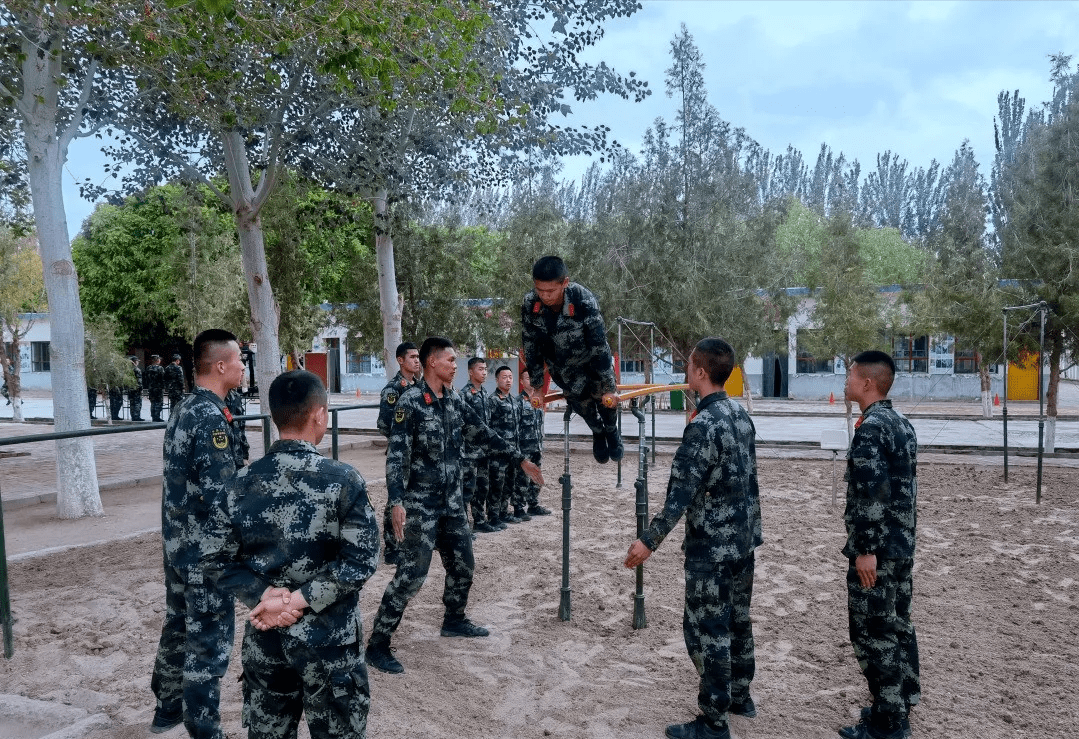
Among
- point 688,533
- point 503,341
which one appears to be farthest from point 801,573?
point 503,341

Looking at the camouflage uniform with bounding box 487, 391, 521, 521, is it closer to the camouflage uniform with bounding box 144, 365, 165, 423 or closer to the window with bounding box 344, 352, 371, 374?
the camouflage uniform with bounding box 144, 365, 165, 423

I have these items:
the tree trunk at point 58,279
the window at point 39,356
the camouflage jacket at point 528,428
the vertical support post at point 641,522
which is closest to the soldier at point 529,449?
the camouflage jacket at point 528,428

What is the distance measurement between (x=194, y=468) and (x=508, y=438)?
19.8 feet

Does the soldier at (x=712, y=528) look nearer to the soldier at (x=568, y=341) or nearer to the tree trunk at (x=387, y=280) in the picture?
the soldier at (x=568, y=341)

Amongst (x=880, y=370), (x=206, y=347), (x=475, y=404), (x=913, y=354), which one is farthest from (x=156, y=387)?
(x=913, y=354)

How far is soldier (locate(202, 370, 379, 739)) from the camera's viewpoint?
261 centimetres

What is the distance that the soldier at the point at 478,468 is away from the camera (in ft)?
28.0

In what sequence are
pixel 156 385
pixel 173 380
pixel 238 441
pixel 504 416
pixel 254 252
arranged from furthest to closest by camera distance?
1. pixel 173 380
2. pixel 156 385
3. pixel 254 252
4. pixel 504 416
5. pixel 238 441

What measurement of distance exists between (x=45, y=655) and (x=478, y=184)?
13.3 m

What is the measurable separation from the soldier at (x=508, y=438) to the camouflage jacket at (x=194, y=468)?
5807 mm

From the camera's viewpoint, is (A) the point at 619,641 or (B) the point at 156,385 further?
(B) the point at 156,385

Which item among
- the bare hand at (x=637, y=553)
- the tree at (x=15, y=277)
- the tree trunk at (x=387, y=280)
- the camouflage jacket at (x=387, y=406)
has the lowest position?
the bare hand at (x=637, y=553)

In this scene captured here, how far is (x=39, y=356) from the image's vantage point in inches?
1843

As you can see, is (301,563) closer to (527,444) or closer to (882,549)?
(882,549)
